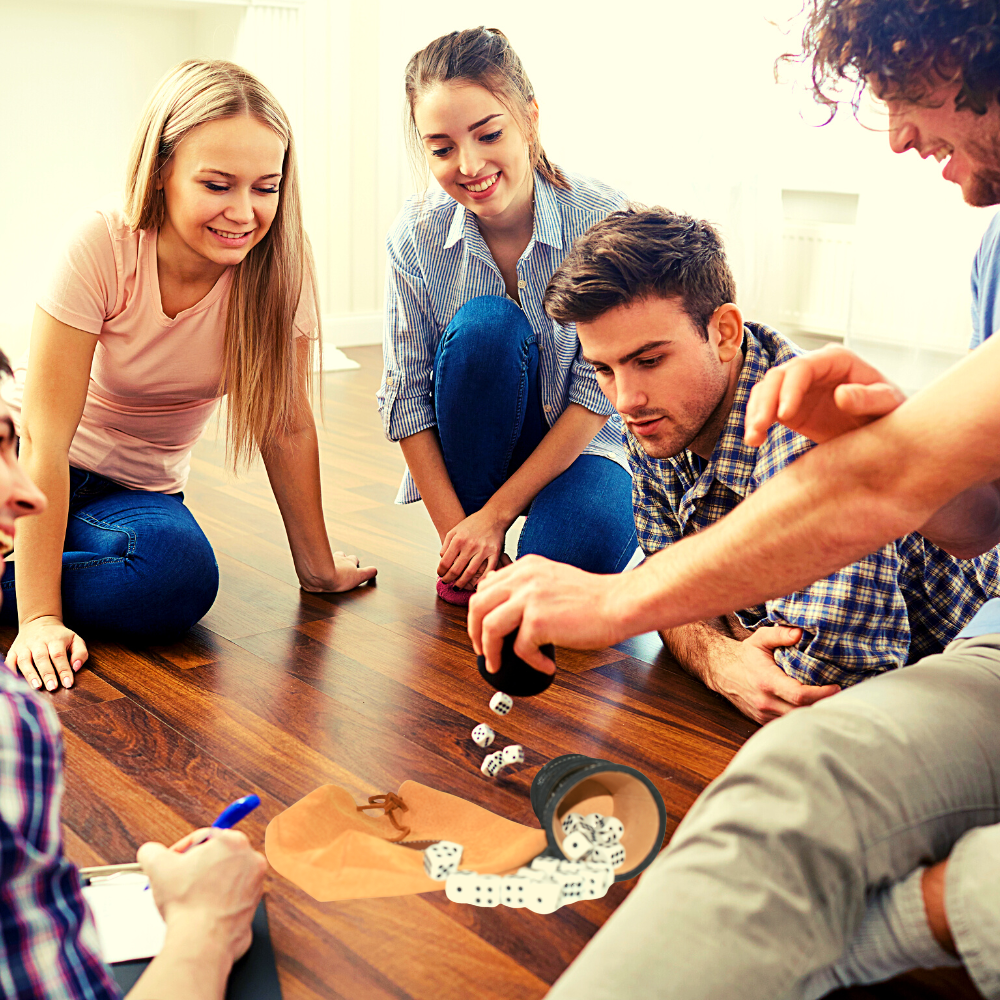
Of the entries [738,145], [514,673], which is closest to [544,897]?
[514,673]

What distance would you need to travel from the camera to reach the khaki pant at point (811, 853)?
704 millimetres

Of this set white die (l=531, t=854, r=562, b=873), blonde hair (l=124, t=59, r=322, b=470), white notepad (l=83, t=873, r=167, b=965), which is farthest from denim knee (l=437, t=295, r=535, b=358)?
white notepad (l=83, t=873, r=167, b=965)

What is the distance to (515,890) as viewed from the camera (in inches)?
A: 42.4

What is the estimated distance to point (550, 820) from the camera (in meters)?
1.11

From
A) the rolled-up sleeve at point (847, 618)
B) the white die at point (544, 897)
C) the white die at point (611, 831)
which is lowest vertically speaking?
the white die at point (544, 897)

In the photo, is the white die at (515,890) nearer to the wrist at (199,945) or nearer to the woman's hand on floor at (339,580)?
the wrist at (199,945)

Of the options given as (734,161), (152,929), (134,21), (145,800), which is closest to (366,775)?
(145,800)

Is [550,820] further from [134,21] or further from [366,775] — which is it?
[134,21]

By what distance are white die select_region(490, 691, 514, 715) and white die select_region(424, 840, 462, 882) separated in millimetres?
313

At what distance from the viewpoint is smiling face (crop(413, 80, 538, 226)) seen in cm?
178

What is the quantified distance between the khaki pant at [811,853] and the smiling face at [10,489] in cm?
51

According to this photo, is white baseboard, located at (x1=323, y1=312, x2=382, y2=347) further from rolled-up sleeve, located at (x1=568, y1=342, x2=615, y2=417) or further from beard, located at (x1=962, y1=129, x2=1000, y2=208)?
beard, located at (x1=962, y1=129, x2=1000, y2=208)

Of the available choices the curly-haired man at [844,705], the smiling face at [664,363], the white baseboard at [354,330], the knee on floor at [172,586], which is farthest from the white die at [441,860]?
the white baseboard at [354,330]

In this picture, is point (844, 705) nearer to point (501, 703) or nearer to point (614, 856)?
point (614, 856)
